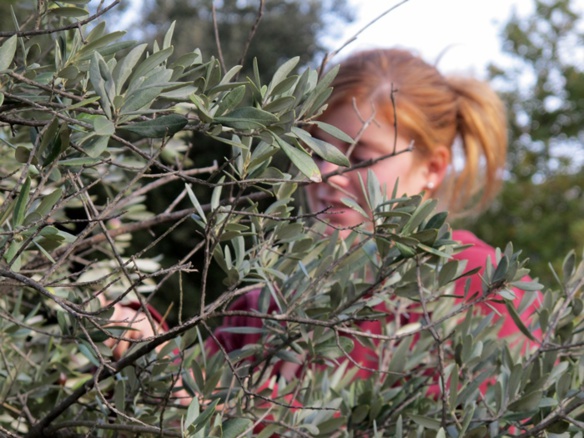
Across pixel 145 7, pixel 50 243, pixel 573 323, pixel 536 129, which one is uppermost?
pixel 50 243

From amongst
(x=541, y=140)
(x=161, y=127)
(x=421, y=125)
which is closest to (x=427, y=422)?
(x=161, y=127)

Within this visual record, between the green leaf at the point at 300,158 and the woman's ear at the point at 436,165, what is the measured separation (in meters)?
1.64

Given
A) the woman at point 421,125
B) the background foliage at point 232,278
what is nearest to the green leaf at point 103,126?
the background foliage at point 232,278

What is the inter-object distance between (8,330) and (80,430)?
7.8 inches

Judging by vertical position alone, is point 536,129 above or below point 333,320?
below

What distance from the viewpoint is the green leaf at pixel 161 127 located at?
0.74 metres

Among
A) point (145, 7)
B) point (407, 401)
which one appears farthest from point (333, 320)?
point (145, 7)

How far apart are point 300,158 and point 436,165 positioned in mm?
1744

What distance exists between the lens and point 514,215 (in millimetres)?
8945

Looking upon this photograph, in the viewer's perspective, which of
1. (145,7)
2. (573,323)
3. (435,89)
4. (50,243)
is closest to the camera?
(50,243)

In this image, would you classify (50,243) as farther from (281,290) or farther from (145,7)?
(145,7)

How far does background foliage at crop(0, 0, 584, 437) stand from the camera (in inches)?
30.6

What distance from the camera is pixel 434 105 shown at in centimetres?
246

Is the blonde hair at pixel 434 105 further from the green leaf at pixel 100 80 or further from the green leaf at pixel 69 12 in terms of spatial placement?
the green leaf at pixel 100 80
